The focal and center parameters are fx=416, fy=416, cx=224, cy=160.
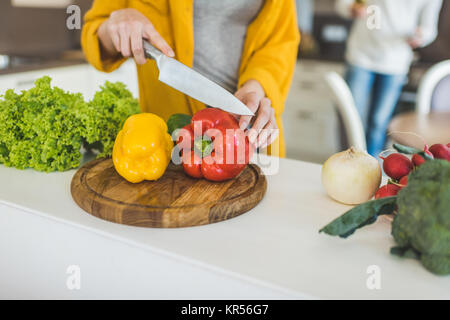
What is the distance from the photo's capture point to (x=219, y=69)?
3.95ft

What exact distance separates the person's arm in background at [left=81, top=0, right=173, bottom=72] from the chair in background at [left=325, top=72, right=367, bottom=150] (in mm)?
993

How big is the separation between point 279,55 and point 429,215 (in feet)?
2.38

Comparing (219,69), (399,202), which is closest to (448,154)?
(399,202)

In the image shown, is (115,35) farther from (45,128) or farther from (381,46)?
(381,46)

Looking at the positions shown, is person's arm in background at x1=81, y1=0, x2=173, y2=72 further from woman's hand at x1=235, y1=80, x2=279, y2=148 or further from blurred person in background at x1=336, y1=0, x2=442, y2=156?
blurred person in background at x1=336, y1=0, x2=442, y2=156

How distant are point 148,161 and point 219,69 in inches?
19.7

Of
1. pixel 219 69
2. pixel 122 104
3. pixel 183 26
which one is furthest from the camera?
pixel 219 69

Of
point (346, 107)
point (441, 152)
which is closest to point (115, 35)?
point (441, 152)

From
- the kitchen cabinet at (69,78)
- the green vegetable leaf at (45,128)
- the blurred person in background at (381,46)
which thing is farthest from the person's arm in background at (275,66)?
the blurred person in background at (381,46)

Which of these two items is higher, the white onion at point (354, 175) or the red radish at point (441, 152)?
the red radish at point (441, 152)

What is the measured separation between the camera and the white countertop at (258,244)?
0.58 m

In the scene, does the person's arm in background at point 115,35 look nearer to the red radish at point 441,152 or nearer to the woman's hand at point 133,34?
the woman's hand at point 133,34

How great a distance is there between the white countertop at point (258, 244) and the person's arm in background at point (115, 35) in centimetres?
31

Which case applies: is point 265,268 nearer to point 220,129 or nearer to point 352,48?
point 220,129
